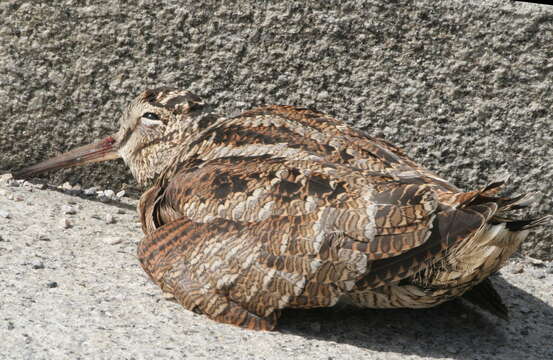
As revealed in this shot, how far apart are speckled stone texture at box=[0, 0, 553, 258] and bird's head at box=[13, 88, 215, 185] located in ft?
0.69

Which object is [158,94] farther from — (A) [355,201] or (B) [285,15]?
(A) [355,201]

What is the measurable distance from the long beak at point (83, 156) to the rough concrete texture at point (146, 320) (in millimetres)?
335

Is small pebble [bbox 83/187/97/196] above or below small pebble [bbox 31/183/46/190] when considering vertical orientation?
above

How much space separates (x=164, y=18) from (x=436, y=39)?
1.62 m

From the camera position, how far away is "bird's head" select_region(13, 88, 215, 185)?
18.2 feet

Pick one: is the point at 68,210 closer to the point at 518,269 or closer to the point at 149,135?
the point at 149,135

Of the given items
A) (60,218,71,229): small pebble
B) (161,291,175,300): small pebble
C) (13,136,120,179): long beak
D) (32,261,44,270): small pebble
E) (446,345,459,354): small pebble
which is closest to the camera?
(446,345,459,354): small pebble

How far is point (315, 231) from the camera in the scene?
4.26 m

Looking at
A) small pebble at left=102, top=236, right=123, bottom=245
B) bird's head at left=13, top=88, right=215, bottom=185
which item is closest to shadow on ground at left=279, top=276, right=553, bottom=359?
small pebble at left=102, top=236, right=123, bottom=245

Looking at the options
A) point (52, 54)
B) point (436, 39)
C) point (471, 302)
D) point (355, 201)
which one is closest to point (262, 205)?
point (355, 201)

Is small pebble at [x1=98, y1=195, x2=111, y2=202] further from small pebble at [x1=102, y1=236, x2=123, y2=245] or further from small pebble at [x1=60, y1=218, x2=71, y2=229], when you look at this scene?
small pebble at [x1=102, y1=236, x2=123, y2=245]

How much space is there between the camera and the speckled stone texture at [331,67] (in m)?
5.41

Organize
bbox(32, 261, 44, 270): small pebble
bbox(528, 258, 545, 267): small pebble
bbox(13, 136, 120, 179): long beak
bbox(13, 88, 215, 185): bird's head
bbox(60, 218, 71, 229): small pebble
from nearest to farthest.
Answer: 1. bbox(32, 261, 44, 270): small pebble
2. bbox(60, 218, 71, 229): small pebble
3. bbox(13, 88, 215, 185): bird's head
4. bbox(528, 258, 545, 267): small pebble
5. bbox(13, 136, 120, 179): long beak

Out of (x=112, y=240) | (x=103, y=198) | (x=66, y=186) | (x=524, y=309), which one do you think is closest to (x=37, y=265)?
(x=112, y=240)
